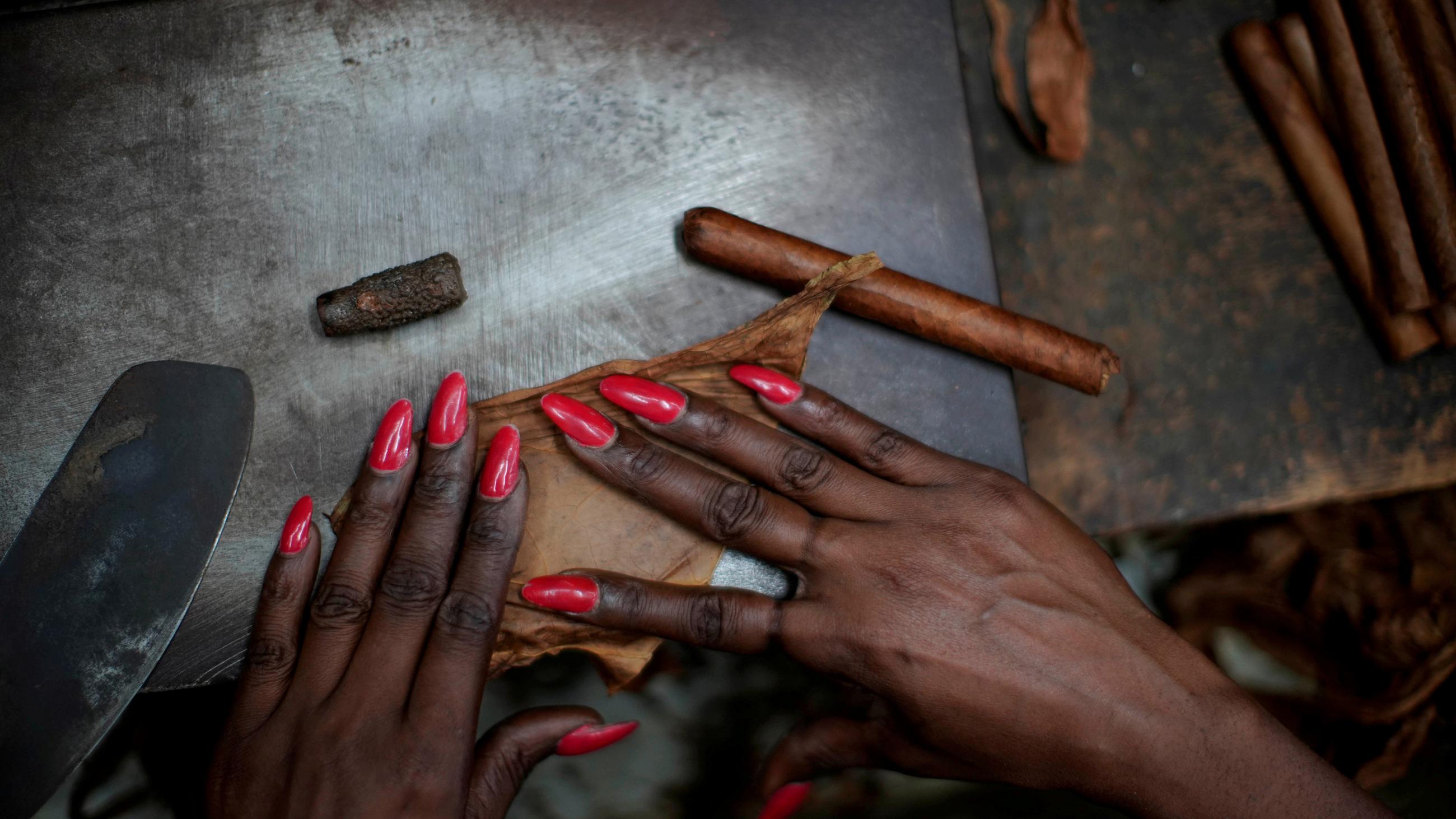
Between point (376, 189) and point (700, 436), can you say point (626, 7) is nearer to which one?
point (376, 189)

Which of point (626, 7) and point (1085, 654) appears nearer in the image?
point (1085, 654)

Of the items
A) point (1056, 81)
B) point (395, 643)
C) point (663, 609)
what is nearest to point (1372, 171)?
point (1056, 81)

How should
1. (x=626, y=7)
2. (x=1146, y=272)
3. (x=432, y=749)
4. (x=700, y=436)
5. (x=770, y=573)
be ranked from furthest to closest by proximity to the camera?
(x=1146, y=272) < (x=626, y=7) < (x=770, y=573) < (x=700, y=436) < (x=432, y=749)

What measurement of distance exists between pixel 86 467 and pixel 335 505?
1.53ft

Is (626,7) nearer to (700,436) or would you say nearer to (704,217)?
(704,217)

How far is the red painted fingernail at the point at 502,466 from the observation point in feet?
4.83

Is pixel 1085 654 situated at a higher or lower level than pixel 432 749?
higher

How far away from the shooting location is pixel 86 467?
1523 mm

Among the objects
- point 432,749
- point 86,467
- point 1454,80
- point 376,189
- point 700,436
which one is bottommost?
point 432,749

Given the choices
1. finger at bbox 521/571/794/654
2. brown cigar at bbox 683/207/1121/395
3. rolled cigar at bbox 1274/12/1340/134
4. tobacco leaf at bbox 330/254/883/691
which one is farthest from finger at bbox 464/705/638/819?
rolled cigar at bbox 1274/12/1340/134

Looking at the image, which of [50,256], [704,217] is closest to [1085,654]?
[704,217]

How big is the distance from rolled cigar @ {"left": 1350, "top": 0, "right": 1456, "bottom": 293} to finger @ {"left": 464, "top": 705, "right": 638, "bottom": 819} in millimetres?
2143

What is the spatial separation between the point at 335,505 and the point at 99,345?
58 cm

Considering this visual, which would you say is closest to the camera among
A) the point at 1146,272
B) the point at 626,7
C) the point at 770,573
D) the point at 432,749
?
the point at 432,749
